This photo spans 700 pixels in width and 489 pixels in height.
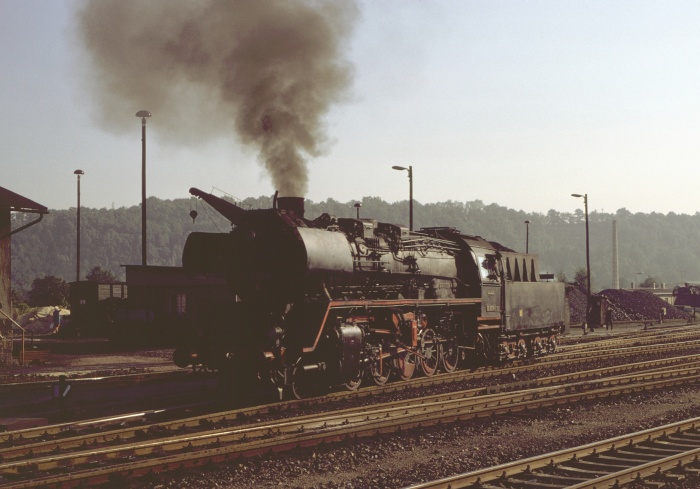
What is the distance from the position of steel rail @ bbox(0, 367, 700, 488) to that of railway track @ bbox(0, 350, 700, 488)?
0.03 ft

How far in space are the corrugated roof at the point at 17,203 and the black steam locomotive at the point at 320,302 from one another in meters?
9.76

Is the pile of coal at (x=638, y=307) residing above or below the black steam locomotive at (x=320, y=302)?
below

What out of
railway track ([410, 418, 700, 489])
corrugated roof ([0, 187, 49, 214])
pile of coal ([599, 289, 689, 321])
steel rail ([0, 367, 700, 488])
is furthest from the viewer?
pile of coal ([599, 289, 689, 321])

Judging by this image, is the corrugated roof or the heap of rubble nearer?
the corrugated roof

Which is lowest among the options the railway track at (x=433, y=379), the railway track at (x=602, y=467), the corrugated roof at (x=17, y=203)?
the railway track at (x=433, y=379)

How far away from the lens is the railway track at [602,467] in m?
8.06

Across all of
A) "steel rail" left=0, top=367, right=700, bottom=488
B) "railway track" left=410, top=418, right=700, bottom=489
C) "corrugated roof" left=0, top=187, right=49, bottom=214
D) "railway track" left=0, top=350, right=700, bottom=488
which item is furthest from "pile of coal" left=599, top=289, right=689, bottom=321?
Answer: "railway track" left=410, top=418, right=700, bottom=489

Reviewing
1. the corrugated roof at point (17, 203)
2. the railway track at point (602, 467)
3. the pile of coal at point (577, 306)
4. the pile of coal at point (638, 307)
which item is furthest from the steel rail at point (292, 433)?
the pile of coal at point (638, 307)

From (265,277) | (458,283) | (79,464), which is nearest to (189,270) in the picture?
(265,277)

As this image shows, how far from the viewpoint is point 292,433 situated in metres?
10.8

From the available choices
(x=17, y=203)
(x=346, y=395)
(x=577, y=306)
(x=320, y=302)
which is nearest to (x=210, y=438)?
(x=320, y=302)

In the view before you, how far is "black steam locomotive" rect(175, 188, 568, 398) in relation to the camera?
13.8 meters

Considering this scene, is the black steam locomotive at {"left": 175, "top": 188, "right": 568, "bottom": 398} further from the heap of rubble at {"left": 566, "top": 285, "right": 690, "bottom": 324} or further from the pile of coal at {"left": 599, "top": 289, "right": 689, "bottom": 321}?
the pile of coal at {"left": 599, "top": 289, "right": 689, "bottom": 321}

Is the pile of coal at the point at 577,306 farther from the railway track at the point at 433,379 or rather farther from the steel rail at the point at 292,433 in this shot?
the steel rail at the point at 292,433
